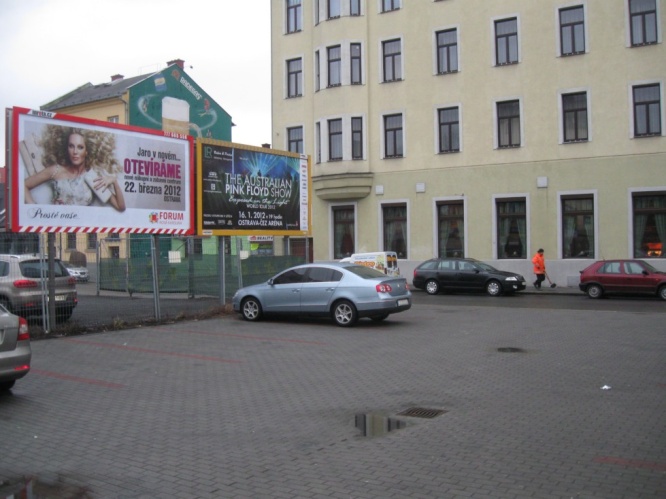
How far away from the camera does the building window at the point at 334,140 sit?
3362 centimetres

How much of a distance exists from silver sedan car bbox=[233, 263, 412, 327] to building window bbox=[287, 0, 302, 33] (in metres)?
22.5

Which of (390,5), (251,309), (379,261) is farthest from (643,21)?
(251,309)

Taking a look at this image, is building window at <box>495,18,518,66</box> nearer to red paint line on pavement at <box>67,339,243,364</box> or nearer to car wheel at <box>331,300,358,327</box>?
car wheel at <box>331,300,358,327</box>

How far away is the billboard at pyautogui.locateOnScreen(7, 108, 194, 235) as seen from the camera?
46.8ft

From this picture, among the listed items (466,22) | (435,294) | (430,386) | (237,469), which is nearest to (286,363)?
(430,386)

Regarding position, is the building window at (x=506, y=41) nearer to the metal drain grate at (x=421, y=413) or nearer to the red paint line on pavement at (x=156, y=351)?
the red paint line on pavement at (x=156, y=351)

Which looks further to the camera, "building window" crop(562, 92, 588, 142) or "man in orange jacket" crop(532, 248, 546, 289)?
"building window" crop(562, 92, 588, 142)

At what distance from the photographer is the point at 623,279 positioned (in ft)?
77.7

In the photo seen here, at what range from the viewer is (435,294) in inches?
1092

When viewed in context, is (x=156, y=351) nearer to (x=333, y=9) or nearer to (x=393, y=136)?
(x=393, y=136)

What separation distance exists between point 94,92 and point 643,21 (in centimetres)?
3988

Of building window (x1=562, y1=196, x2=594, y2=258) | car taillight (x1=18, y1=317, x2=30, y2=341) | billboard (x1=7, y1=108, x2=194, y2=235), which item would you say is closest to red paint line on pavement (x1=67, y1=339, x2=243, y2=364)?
billboard (x1=7, y1=108, x2=194, y2=235)

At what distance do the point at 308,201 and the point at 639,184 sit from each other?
46.9 ft

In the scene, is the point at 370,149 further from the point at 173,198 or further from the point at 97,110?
the point at 97,110
